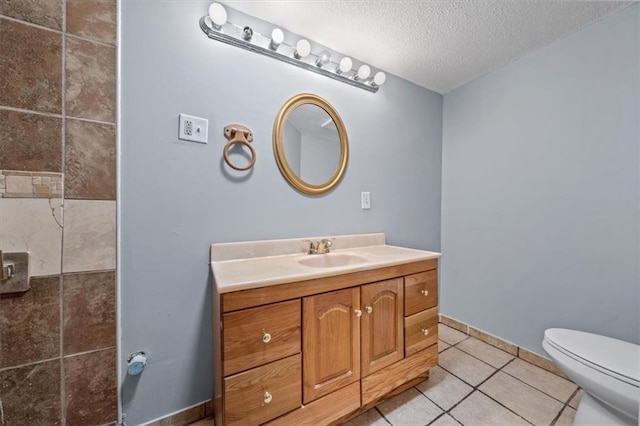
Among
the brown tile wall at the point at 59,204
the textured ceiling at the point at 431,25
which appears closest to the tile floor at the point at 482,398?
the brown tile wall at the point at 59,204

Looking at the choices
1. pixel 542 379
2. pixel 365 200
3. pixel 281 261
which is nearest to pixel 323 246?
pixel 281 261

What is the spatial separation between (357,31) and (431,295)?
1.62m

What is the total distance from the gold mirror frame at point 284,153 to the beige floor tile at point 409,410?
1.23 meters

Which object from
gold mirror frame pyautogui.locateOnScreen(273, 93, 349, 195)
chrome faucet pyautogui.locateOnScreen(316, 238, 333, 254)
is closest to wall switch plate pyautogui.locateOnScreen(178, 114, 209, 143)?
gold mirror frame pyautogui.locateOnScreen(273, 93, 349, 195)

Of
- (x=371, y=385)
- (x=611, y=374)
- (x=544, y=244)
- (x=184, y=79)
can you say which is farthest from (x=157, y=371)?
(x=544, y=244)

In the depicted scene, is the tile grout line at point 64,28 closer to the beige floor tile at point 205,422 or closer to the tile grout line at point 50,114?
the tile grout line at point 50,114

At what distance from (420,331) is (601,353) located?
69 centimetres

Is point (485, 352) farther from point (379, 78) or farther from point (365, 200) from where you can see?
point (379, 78)

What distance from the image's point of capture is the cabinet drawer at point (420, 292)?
4.05ft

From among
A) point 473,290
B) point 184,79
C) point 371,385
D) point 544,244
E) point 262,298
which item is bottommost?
point 371,385

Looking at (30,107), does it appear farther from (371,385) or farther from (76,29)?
(371,385)

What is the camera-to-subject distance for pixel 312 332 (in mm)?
954

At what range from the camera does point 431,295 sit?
1.33m

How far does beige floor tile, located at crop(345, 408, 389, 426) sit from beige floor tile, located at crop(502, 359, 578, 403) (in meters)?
0.94
